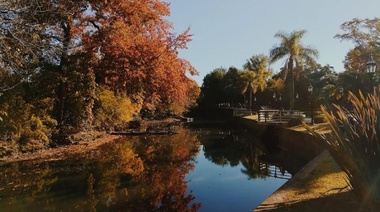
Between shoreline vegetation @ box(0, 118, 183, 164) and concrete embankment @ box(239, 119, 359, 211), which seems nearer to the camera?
concrete embankment @ box(239, 119, 359, 211)

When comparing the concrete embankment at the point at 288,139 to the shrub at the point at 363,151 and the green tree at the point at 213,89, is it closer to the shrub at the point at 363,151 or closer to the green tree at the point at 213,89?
the shrub at the point at 363,151

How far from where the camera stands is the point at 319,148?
15.6 meters

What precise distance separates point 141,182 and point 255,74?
49390 mm

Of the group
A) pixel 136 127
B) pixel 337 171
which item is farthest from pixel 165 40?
pixel 136 127

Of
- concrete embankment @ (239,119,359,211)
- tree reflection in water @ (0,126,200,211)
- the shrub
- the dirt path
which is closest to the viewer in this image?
the shrub

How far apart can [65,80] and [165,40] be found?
19.6 ft

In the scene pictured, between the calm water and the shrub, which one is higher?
the shrub

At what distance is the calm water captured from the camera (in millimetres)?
9234

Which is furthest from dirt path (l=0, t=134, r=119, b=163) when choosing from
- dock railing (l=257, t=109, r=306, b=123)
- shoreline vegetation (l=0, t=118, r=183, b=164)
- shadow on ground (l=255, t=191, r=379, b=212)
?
dock railing (l=257, t=109, r=306, b=123)

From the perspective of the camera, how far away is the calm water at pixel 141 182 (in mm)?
9234

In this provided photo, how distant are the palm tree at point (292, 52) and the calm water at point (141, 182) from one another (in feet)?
62.3

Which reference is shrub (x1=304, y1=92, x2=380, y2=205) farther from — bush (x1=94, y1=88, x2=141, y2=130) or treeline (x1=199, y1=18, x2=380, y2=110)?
bush (x1=94, y1=88, x2=141, y2=130)

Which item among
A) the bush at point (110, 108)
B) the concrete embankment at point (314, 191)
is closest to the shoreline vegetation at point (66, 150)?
the bush at point (110, 108)

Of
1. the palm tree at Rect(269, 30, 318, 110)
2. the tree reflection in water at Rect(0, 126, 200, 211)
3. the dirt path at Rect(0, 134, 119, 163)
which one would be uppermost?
the palm tree at Rect(269, 30, 318, 110)
